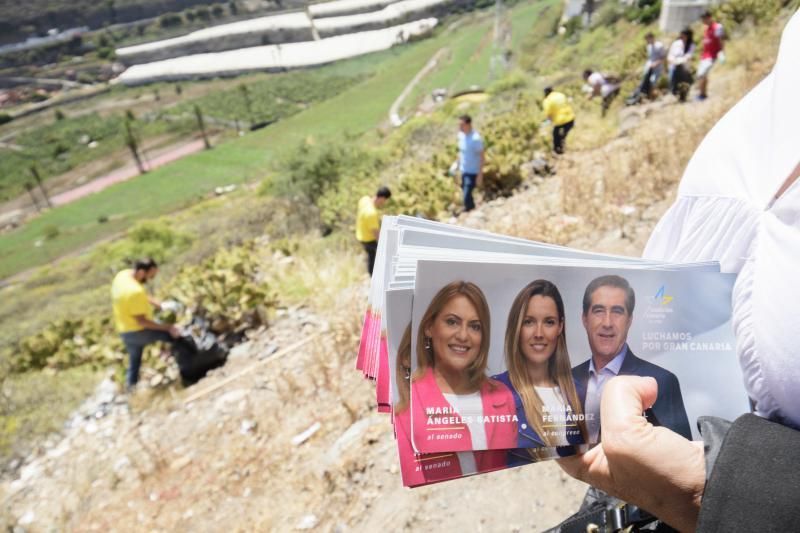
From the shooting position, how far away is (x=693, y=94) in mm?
8742

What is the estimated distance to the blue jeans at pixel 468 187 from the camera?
6.98 metres

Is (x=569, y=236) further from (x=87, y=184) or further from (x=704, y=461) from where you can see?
(x=87, y=184)

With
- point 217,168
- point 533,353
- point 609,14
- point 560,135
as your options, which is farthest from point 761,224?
point 217,168

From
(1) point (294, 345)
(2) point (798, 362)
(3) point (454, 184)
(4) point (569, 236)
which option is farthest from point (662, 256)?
(3) point (454, 184)

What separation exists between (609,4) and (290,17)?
240ft

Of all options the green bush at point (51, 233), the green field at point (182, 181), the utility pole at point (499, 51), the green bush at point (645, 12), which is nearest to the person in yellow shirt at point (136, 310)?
the green bush at point (645, 12)

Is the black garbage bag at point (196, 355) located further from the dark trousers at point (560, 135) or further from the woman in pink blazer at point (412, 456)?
the dark trousers at point (560, 135)

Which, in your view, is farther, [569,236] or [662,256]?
[569,236]

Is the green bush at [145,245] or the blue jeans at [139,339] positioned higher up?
the blue jeans at [139,339]

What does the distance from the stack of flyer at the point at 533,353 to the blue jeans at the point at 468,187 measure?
20.0 feet

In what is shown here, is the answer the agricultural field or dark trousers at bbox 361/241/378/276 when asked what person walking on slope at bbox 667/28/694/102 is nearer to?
the agricultural field

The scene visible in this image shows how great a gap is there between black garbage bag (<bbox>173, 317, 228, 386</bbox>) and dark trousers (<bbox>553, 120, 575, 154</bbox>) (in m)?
5.92

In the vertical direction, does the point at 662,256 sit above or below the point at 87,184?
above

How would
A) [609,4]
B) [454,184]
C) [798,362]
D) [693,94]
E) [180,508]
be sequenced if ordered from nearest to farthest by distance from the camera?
[798,362]
[180,508]
[454,184]
[693,94]
[609,4]
